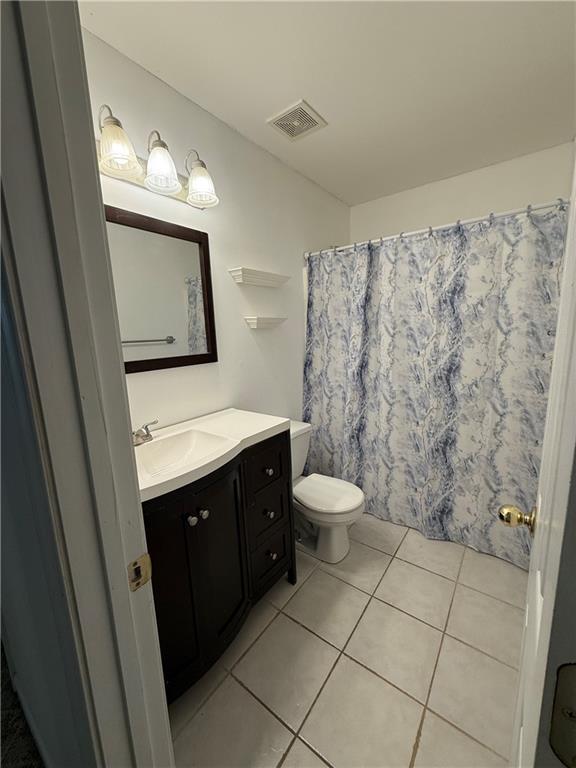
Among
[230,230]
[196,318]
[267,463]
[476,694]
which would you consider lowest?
[476,694]

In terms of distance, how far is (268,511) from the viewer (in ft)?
4.79

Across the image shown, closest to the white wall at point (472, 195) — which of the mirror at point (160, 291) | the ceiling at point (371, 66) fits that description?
the ceiling at point (371, 66)

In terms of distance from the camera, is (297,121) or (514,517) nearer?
(514,517)

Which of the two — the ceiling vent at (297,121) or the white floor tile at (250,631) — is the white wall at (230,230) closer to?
the ceiling vent at (297,121)

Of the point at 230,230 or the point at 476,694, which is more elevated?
the point at 230,230

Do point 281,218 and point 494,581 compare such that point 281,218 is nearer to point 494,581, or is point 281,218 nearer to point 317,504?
point 317,504

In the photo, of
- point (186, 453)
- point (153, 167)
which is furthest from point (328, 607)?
point (153, 167)

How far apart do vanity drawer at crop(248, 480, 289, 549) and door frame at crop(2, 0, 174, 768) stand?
84 cm

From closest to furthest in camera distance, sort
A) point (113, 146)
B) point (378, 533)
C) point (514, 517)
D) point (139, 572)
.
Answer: point (139, 572) < point (514, 517) < point (113, 146) < point (378, 533)

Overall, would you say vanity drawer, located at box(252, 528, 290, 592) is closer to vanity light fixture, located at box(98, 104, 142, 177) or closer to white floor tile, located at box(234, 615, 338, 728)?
white floor tile, located at box(234, 615, 338, 728)

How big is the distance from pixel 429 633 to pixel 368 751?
21.4 inches

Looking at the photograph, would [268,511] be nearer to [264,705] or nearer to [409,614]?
[264,705]

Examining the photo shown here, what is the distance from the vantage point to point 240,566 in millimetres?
1313

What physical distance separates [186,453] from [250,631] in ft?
2.91
